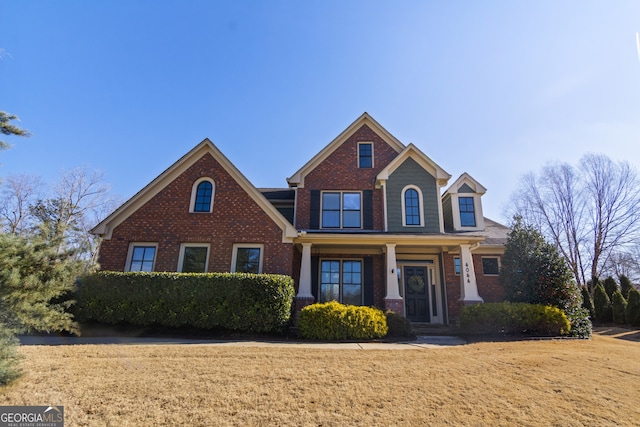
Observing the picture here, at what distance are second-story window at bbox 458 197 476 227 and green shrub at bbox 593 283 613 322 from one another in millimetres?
9729

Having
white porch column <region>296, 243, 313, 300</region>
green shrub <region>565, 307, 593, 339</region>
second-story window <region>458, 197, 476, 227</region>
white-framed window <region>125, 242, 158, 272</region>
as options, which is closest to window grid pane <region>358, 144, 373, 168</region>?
second-story window <region>458, 197, 476, 227</region>

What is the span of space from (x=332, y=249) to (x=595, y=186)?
23.8 meters

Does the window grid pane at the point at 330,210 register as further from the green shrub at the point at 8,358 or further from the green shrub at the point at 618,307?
the green shrub at the point at 618,307

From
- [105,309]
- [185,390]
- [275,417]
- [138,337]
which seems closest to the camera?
[275,417]

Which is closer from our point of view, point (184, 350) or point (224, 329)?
point (184, 350)

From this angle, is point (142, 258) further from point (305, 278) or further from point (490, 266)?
A: point (490, 266)

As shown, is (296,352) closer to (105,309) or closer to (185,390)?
(185,390)

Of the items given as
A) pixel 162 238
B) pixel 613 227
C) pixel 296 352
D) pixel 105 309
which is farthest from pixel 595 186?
pixel 105 309

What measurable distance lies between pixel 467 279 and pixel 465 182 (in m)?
4.98

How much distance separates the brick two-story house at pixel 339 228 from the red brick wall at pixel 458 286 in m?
0.04

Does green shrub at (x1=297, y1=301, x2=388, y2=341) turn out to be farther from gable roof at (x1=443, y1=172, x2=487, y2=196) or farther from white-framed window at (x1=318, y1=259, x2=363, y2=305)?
gable roof at (x1=443, y1=172, x2=487, y2=196)

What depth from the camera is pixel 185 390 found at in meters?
4.39

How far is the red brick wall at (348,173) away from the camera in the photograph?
46.3 feet

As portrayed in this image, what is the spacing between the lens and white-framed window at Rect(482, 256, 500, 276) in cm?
1419
